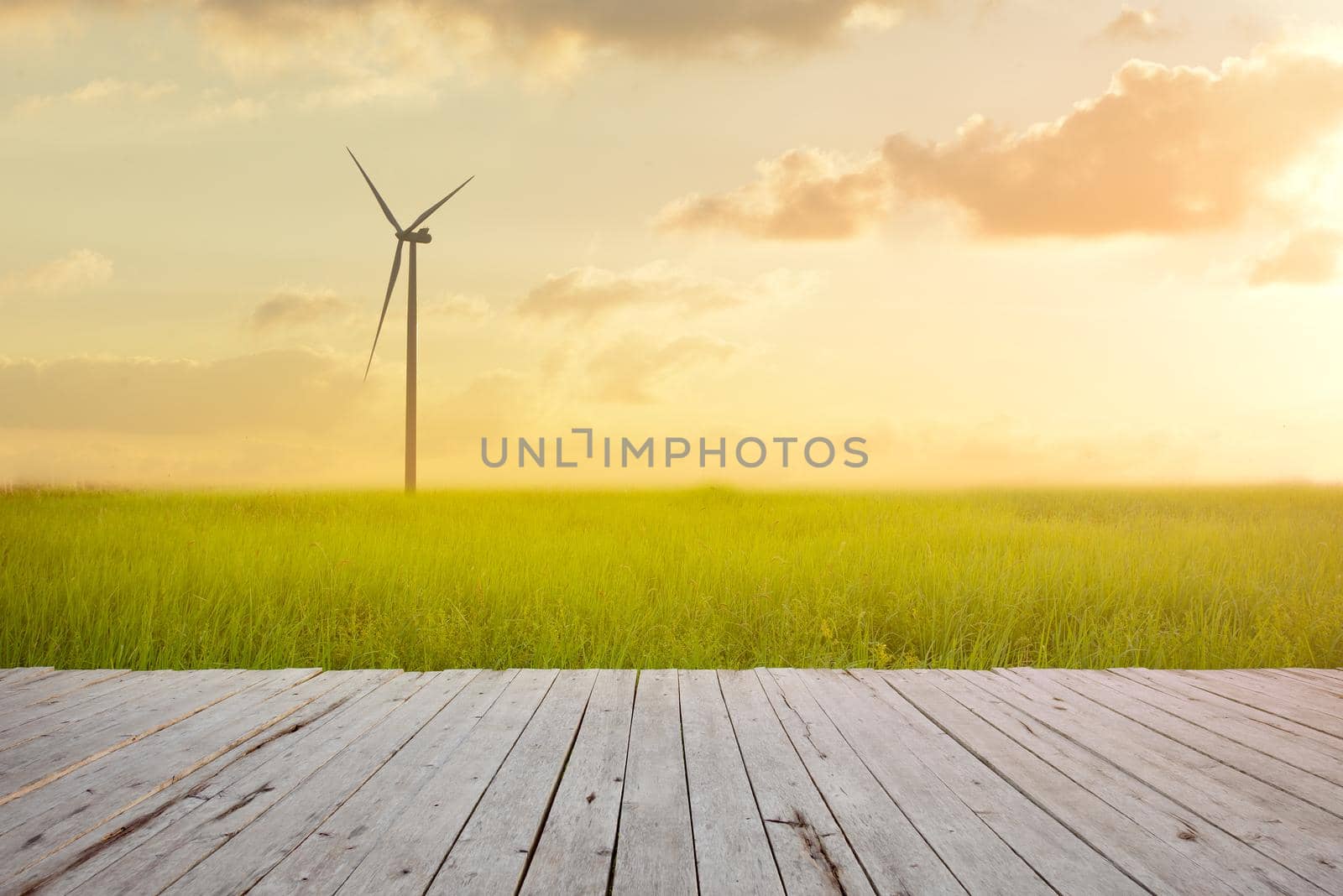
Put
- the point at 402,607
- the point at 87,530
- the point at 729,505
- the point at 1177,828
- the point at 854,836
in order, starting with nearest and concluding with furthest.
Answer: the point at 854,836 → the point at 1177,828 → the point at 402,607 → the point at 87,530 → the point at 729,505

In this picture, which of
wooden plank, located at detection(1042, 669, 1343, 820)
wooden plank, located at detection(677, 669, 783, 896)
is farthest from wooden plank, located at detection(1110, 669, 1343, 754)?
wooden plank, located at detection(677, 669, 783, 896)

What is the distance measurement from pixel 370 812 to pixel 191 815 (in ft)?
2.08

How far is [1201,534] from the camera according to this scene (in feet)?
40.3

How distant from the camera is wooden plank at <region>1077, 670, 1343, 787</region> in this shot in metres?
3.64

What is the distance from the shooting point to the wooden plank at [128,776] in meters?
2.75

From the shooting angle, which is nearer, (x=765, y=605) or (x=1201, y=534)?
(x=765, y=605)

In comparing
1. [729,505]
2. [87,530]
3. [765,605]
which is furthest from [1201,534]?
[87,530]

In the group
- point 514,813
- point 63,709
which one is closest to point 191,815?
point 514,813

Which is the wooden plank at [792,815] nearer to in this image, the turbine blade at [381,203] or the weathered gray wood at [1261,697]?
the weathered gray wood at [1261,697]

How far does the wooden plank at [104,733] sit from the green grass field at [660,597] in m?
1.66

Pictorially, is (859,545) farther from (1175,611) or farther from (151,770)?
(151,770)

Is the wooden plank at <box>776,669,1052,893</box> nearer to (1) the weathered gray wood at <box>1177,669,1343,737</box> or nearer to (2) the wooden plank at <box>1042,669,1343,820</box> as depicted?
(2) the wooden plank at <box>1042,669,1343,820</box>

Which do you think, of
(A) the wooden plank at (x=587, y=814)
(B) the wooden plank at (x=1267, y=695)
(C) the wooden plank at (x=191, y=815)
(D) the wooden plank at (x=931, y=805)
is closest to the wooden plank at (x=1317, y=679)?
(B) the wooden plank at (x=1267, y=695)

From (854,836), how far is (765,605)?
463cm
